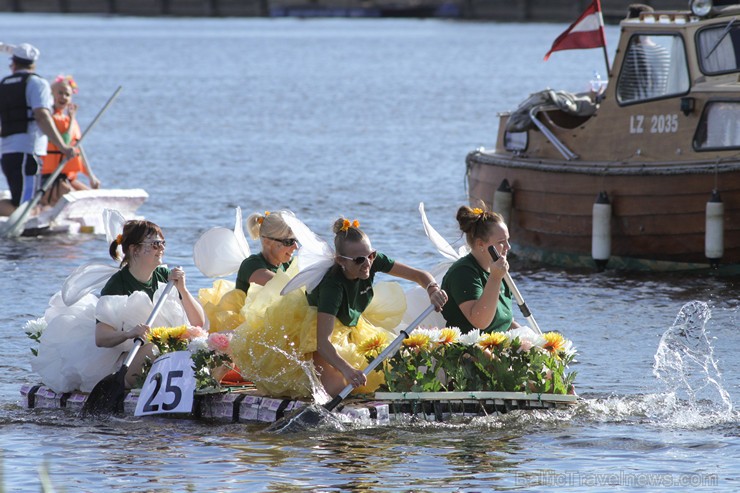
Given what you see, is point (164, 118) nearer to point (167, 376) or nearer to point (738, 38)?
point (738, 38)

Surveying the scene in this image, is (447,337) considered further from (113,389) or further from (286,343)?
(113,389)

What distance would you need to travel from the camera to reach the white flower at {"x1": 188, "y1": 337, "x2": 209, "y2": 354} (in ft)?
31.5

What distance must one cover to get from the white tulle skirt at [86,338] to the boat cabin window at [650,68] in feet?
25.7

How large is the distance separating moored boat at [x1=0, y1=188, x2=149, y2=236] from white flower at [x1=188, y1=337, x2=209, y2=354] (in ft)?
29.8

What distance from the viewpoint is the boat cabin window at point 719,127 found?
51.1 ft

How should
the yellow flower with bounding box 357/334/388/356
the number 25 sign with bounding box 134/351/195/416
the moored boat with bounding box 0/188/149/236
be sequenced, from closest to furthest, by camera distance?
the yellow flower with bounding box 357/334/388/356 < the number 25 sign with bounding box 134/351/195/416 < the moored boat with bounding box 0/188/149/236

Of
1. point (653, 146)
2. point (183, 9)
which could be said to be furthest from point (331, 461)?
point (183, 9)

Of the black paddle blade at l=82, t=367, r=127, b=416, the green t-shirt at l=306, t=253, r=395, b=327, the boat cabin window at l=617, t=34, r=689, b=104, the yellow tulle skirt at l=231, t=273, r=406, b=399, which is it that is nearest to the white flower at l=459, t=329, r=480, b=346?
the yellow tulle skirt at l=231, t=273, r=406, b=399

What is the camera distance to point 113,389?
32.1 ft

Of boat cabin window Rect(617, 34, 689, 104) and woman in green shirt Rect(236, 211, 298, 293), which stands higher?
boat cabin window Rect(617, 34, 689, 104)

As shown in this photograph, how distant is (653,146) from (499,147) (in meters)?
2.93

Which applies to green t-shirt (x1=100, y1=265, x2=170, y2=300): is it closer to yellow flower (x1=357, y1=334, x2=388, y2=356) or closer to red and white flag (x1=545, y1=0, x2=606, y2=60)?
yellow flower (x1=357, y1=334, x2=388, y2=356)

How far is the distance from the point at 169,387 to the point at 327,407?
1.08 metres

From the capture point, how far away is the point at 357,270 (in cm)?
912
